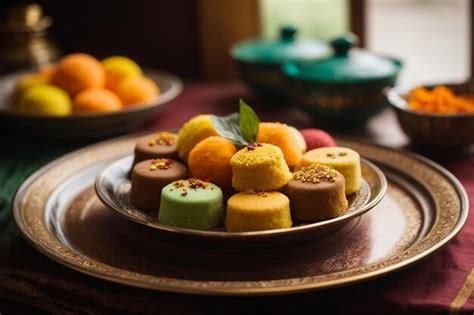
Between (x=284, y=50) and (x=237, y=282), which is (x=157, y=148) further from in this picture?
(x=284, y=50)

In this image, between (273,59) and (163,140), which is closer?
(163,140)

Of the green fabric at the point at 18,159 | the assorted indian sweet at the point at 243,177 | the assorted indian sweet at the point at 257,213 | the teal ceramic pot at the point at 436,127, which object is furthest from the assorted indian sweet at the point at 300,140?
the green fabric at the point at 18,159

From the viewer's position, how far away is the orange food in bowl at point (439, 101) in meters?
1.00

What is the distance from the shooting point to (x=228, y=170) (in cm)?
→ 76

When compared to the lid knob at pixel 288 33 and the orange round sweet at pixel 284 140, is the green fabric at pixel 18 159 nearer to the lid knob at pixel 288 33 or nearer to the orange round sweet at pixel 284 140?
the orange round sweet at pixel 284 140

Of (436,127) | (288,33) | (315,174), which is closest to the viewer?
(315,174)

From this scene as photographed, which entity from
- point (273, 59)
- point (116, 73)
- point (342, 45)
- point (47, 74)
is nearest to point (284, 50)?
point (273, 59)

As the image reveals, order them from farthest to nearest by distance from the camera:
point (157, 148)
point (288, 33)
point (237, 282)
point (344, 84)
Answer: point (288, 33) < point (344, 84) < point (157, 148) < point (237, 282)

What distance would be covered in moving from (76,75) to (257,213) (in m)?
0.61

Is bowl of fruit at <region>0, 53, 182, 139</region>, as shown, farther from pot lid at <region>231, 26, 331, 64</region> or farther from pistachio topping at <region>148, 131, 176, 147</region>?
pistachio topping at <region>148, 131, 176, 147</region>

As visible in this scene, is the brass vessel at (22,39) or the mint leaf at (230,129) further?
the brass vessel at (22,39)

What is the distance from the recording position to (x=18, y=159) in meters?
1.09

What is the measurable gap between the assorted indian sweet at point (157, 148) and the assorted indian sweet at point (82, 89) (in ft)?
0.96

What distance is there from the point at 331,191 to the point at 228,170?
0.12 meters
